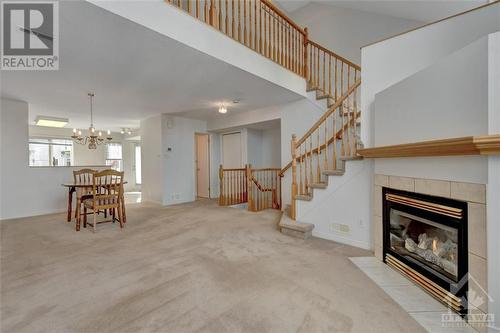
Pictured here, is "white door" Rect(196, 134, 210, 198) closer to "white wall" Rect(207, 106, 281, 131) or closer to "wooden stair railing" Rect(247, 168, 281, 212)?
"white wall" Rect(207, 106, 281, 131)

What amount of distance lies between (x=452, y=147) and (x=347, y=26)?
483cm

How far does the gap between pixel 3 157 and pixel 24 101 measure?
1202 millimetres

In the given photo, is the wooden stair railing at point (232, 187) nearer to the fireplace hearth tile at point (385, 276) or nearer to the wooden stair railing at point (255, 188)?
the wooden stair railing at point (255, 188)

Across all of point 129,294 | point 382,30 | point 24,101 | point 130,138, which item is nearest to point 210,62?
point 129,294

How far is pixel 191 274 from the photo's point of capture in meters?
2.21

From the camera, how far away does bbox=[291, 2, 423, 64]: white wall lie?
4652 mm

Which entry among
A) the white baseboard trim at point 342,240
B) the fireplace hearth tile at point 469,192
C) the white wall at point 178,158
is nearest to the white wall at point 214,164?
the white wall at point 178,158

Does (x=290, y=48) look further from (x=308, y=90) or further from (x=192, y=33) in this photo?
(x=192, y=33)

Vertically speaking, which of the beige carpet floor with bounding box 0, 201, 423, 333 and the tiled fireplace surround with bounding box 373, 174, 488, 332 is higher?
the tiled fireplace surround with bounding box 373, 174, 488, 332

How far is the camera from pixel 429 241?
199cm

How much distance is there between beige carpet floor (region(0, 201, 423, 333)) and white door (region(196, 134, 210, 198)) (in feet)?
12.4

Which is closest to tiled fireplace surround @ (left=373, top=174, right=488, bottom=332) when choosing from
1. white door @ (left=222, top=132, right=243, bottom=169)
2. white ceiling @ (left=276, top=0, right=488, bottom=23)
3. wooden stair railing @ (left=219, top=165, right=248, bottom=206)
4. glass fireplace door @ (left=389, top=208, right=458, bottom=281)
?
glass fireplace door @ (left=389, top=208, right=458, bottom=281)

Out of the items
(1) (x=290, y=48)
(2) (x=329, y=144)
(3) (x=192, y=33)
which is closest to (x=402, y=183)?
(2) (x=329, y=144)
